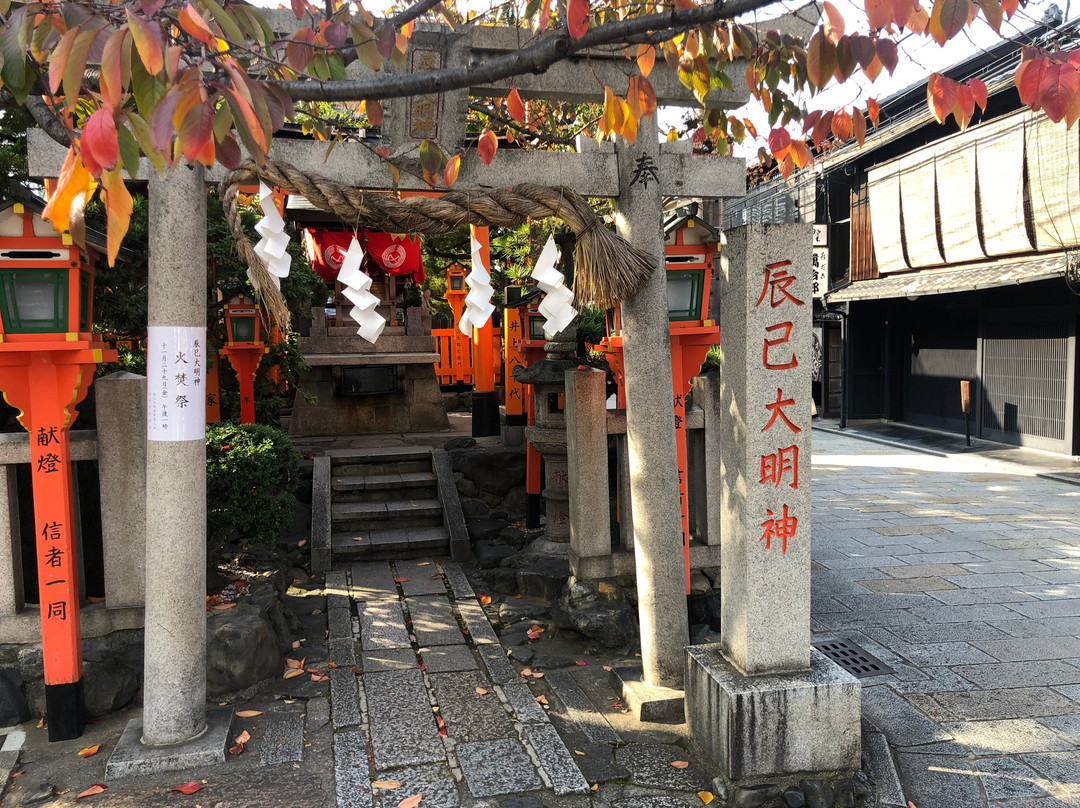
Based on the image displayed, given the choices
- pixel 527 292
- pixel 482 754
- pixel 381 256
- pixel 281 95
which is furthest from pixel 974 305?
pixel 281 95

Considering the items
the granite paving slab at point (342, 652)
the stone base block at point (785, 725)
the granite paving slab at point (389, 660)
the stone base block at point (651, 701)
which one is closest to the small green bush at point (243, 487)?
the granite paving slab at point (342, 652)

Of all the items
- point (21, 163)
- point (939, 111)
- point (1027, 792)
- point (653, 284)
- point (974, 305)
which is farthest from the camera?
point (974, 305)

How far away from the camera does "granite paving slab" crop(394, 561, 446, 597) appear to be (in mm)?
8016

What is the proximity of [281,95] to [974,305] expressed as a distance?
1875 cm

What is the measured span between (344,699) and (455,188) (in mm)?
3689

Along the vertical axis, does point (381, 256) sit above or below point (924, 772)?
above

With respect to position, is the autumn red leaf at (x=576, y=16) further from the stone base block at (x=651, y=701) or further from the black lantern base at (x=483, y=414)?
the black lantern base at (x=483, y=414)

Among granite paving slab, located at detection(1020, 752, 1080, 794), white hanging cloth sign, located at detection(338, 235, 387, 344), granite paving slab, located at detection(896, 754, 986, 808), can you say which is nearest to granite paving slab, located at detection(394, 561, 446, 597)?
white hanging cloth sign, located at detection(338, 235, 387, 344)

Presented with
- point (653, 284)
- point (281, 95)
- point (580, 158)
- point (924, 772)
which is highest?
point (580, 158)

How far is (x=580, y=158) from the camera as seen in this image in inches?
217

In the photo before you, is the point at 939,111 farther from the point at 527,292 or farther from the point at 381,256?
the point at 381,256

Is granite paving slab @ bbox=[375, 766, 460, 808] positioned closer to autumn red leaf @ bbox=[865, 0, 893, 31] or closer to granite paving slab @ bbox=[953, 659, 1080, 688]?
granite paving slab @ bbox=[953, 659, 1080, 688]

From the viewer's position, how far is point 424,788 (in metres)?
4.55

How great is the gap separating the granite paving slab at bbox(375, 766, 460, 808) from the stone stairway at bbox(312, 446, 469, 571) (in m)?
4.12
